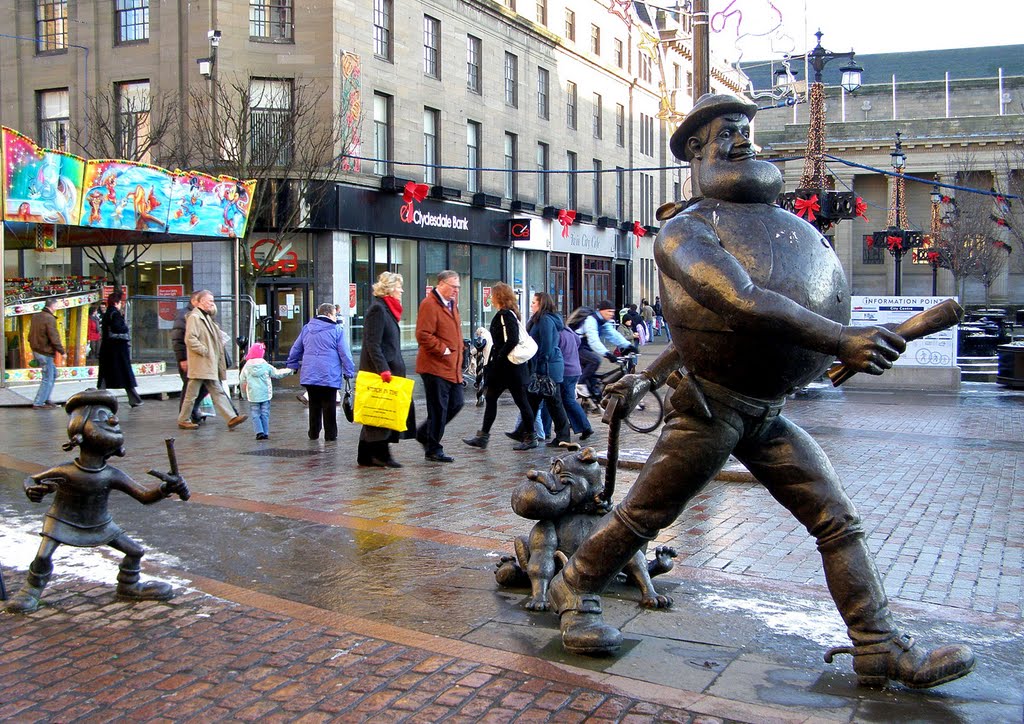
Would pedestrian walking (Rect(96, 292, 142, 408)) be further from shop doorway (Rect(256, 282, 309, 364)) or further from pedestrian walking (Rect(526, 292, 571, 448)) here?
shop doorway (Rect(256, 282, 309, 364))

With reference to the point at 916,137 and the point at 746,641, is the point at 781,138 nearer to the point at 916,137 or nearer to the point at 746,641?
the point at 916,137

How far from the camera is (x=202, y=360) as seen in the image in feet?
41.0

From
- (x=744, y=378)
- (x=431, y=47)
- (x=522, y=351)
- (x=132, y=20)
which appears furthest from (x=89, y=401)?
(x=431, y=47)

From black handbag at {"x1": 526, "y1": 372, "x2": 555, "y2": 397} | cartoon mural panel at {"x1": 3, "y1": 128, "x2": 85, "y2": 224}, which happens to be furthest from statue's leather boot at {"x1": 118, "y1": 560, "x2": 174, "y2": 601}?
cartoon mural panel at {"x1": 3, "y1": 128, "x2": 85, "y2": 224}

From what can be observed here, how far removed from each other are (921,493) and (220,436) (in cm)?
768

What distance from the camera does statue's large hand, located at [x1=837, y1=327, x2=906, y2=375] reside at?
3.11m

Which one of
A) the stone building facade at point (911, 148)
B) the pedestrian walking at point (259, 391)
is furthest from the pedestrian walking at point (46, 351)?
the stone building facade at point (911, 148)

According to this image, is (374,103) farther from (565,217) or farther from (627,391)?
(627,391)

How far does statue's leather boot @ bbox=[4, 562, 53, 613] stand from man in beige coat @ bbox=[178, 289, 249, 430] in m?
7.65

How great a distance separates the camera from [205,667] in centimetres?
390

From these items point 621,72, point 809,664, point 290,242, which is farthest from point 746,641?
point 621,72

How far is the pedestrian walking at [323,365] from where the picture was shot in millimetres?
11055

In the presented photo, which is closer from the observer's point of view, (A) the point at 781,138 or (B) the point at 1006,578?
(B) the point at 1006,578

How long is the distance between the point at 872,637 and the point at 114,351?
45.6 feet
